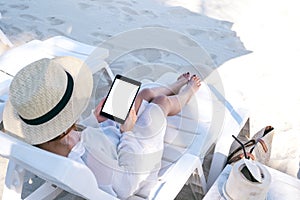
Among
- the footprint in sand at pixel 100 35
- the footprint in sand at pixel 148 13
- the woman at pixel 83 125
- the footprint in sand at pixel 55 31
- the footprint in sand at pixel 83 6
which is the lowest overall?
the footprint in sand at pixel 55 31

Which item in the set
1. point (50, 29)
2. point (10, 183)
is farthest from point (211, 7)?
point (10, 183)

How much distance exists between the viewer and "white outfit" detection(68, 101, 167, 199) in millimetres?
1707

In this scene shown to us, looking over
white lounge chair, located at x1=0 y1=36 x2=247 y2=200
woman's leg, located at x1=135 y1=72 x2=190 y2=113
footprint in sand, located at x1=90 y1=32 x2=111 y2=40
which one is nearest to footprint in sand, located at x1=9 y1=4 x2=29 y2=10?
footprint in sand, located at x1=90 y1=32 x2=111 y2=40

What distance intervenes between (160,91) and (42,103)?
851 millimetres

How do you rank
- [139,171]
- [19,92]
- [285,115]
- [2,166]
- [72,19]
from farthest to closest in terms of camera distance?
[72,19] < [285,115] < [2,166] < [139,171] < [19,92]

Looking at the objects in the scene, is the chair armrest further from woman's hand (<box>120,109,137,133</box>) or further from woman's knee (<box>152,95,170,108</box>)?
woman's knee (<box>152,95,170,108</box>)

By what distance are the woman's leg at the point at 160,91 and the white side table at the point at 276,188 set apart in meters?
0.48

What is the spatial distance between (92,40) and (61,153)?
1989 mm

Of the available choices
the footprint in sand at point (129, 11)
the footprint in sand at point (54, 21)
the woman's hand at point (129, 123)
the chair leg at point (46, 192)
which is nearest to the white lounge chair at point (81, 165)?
the chair leg at point (46, 192)

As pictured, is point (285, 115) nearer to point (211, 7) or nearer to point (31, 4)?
point (211, 7)

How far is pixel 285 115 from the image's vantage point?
2.81 metres

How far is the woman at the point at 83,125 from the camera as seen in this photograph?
5.06 ft

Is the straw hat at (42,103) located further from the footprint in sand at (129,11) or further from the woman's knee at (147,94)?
the footprint in sand at (129,11)

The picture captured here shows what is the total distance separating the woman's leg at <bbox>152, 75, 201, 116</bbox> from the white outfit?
20 cm
